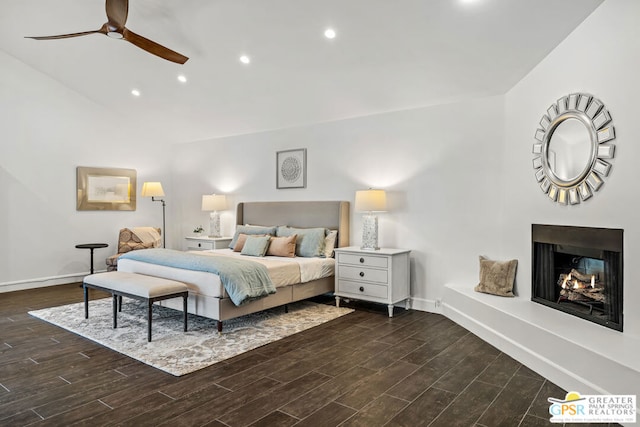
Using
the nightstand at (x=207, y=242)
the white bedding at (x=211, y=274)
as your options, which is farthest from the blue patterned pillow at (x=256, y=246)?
the nightstand at (x=207, y=242)

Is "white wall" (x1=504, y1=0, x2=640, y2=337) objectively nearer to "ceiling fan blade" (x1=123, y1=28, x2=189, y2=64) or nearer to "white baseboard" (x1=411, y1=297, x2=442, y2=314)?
"white baseboard" (x1=411, y1=297, x2=442, y2=314)

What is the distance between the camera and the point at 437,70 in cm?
425

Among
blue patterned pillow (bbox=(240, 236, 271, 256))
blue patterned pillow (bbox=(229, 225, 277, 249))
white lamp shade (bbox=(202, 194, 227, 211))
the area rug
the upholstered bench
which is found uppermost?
white lamp shade (bbox=(202, 194, 227, 211))

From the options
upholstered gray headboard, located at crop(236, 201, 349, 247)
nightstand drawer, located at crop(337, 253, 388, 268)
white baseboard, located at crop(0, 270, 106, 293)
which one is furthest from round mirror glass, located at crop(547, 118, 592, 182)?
white baseboard, located at crop(0, 270, 106, 293)

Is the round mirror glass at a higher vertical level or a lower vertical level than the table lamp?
higher

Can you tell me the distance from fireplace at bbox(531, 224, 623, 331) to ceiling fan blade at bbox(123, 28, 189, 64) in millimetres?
3832

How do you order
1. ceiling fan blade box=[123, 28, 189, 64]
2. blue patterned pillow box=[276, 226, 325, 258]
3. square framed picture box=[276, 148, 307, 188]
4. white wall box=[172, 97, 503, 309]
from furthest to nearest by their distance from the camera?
square framed picture box=[276, 148, 307, 188]
blue patterned pillow box=[276, 226, 325, 258]
white wall box=[172, 97, 503, 309]
ceiling fan blade box=[123, 28, 189, 64]

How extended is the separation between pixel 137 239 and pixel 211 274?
3572 mm

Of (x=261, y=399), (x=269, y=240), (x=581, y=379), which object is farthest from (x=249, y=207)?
(x=581, y=379)

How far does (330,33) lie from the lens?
4016 mm

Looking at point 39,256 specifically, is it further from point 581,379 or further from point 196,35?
point 581,379

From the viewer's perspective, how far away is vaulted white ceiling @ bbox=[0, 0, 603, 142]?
138 inches

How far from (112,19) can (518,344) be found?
427cm

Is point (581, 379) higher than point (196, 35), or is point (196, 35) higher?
point (196, 35)
